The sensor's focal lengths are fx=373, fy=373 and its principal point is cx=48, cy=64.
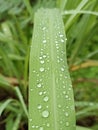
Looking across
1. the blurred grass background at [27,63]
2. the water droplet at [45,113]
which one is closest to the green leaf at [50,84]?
the water droplet at [45,113]

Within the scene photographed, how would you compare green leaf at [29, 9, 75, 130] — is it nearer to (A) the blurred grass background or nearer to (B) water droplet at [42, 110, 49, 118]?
(B) water droplet at [42, 110, 49, 118]

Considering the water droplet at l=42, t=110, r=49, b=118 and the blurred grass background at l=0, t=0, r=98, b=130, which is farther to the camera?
the blurred grass background at l=0, t=0, r=98, b=130

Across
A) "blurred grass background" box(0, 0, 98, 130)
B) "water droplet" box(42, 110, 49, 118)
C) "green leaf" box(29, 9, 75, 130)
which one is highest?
"blurred grass background" box(0, 0, 98, 130)

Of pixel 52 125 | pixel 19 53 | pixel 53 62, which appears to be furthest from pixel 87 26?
pixel 52 125

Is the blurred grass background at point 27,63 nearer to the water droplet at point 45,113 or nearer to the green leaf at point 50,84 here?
the green leaf at point 50,84

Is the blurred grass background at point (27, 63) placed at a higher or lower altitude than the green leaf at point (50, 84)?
higher

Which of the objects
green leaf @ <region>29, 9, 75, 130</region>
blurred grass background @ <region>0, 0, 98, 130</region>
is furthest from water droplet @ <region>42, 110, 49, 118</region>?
blurred grass background @ <region>0, 0, 98, 130</region>

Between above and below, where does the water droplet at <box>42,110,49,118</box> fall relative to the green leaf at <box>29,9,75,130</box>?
below

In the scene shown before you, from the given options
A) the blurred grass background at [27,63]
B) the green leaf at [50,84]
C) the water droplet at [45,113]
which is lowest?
the water droplet at [45,113]

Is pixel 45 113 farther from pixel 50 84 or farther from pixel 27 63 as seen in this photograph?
pixel 27 63
